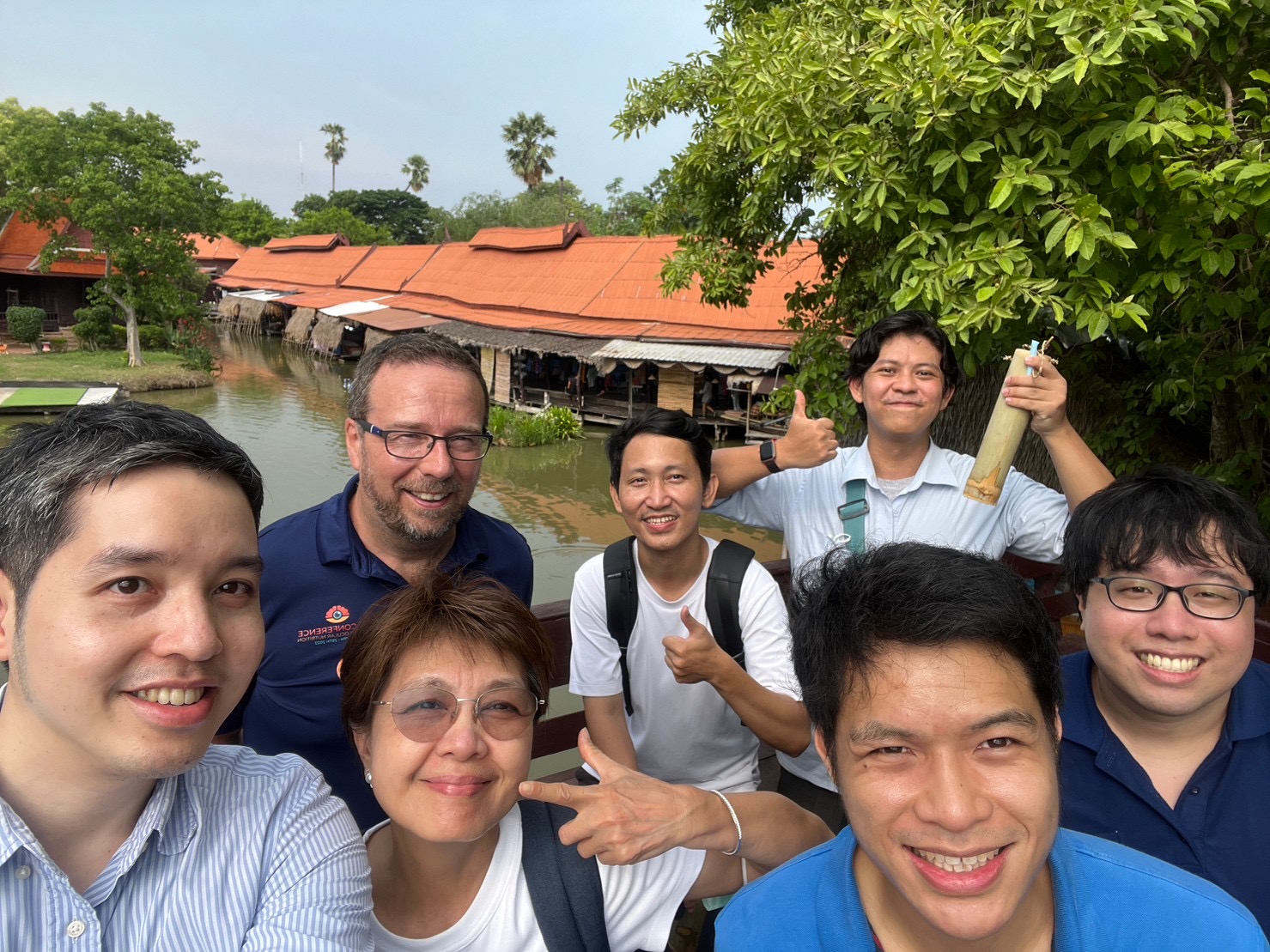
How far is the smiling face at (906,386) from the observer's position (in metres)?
2.48

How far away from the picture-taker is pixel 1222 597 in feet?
5.26

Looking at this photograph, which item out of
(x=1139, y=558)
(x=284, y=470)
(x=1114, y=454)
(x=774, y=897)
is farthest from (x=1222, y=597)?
(x=284, y=470)

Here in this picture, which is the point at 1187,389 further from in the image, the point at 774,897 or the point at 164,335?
the point at 164,335

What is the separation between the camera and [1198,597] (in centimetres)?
161

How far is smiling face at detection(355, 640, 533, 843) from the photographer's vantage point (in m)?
1.37

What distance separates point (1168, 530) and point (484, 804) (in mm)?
1433

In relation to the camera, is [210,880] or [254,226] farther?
[254,226]

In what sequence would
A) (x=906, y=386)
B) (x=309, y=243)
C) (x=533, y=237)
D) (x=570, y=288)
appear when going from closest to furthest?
(x=906, y=386) < (x=570, y=288) < (x=533, y=237) < (x=309, y=243)

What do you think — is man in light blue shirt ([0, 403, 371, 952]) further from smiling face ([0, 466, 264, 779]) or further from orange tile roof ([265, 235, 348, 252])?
orange tile roof ([265, 235, 348, 252])

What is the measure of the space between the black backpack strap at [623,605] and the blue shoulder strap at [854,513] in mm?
742

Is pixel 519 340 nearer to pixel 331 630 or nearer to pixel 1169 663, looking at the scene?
pixel 331 630

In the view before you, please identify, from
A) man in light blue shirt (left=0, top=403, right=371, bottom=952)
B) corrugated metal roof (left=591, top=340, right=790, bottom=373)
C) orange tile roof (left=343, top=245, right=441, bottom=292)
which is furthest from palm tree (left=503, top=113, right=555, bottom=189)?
man in light blue shirt (left=0, top=403, right=371, bottom=952)

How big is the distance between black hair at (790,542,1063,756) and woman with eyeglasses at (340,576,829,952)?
323 millimetres

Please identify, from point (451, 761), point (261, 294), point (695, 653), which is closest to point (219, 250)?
point (261, 294)
